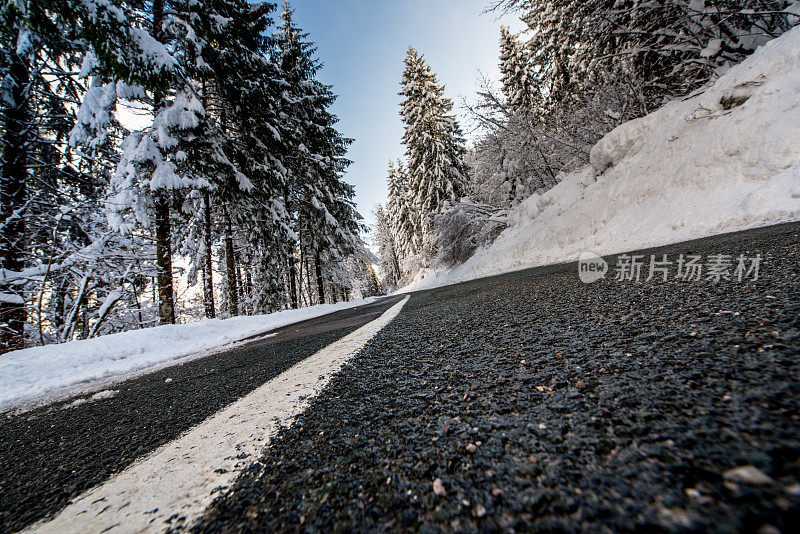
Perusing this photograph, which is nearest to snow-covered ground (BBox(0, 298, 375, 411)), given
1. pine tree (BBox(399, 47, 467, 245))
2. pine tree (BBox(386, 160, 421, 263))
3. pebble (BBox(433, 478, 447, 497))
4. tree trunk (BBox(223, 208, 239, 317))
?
pebble (BBox(433, 478, 447, 497))

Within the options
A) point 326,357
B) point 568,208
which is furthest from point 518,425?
point 568,208

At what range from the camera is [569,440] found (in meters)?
0.57

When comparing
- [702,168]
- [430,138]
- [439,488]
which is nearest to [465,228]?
[430,138]

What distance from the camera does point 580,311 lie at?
167 centimetres

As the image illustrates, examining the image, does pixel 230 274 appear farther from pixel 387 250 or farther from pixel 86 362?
pixel 387 250

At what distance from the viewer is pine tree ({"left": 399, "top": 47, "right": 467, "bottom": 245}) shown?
2033 centimetres

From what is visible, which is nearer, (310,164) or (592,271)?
(592,271)

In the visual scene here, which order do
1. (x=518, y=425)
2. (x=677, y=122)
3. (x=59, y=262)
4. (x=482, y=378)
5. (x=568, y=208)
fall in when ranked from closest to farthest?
1. (x=518, y=425)
2. (x=482, y=378)
3. (x=59, y=262)
4. (x=677, y=122)
5. (x=568, y=208)

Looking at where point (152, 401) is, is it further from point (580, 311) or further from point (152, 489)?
point (580, 311)

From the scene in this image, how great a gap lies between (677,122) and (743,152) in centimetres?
204

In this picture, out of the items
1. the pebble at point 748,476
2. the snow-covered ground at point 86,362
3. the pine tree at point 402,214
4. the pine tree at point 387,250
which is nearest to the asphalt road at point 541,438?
the pebble at point 748,476

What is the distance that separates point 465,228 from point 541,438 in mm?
17024

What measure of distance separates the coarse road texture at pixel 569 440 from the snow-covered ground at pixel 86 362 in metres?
3.25

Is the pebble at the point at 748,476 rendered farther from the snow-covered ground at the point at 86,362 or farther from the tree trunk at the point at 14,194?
the tree trunk at the point at 14,194
